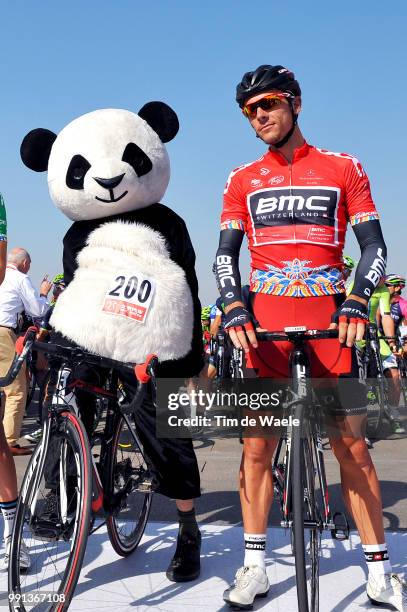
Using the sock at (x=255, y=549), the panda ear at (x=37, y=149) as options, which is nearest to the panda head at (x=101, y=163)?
the panda ear at (x=37, y=149)

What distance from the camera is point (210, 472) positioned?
600 cm

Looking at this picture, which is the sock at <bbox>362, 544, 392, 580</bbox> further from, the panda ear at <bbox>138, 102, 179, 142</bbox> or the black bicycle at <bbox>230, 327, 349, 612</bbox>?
the panda ear at <bbox>138, 102, 179, 142</bbox>

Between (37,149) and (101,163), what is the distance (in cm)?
49

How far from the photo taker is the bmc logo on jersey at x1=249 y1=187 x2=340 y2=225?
118 inches

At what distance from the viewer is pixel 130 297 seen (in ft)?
11.0

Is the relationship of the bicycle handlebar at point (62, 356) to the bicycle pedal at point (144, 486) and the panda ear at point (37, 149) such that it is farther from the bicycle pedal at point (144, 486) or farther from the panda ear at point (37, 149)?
the panda ear at point (37, 149)

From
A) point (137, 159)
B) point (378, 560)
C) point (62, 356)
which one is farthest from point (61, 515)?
point (137, 159)

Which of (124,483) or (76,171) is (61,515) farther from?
(76,171)

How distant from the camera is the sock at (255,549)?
3086 millimetres

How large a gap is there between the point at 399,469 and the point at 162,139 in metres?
3.69

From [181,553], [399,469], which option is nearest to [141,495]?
[181,553]

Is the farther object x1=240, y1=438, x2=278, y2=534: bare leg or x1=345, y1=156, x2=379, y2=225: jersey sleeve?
x1=240, y1=438, x2=278, y2=534: bare leg

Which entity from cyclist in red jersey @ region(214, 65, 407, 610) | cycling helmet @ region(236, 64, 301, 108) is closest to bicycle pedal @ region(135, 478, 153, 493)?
cyclist in red jersey @ region(214, 65, 407, 610)

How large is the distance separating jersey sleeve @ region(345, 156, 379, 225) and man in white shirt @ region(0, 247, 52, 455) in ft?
13.8
